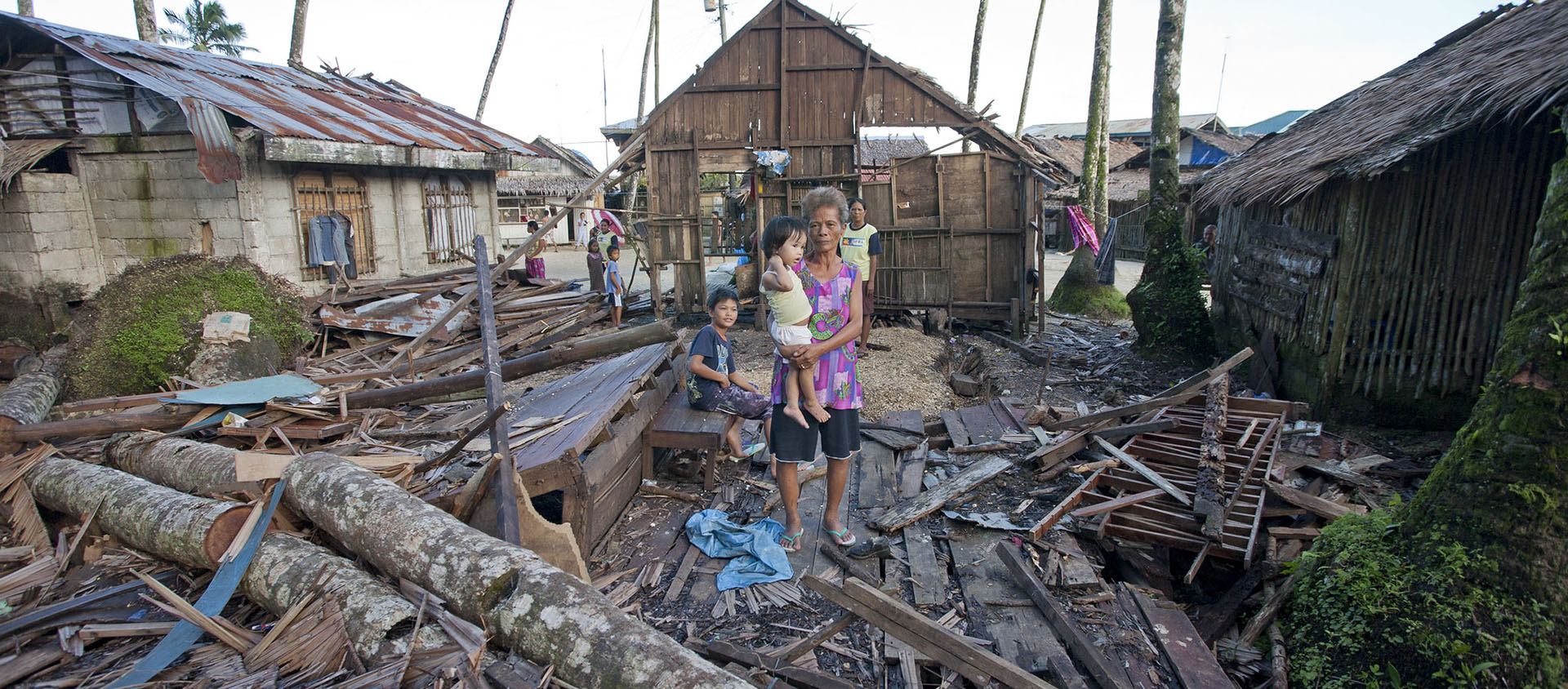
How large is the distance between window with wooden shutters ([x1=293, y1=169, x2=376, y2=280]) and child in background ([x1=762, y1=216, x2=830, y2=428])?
32.2 ft

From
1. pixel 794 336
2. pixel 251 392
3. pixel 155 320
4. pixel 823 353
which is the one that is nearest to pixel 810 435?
pixel 823 353

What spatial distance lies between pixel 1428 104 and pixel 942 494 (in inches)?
194

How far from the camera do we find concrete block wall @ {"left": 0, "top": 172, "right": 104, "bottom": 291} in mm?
9836

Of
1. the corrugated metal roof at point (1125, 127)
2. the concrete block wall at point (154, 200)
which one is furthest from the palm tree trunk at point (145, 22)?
the corrugated metal roof at point (1125, 127)

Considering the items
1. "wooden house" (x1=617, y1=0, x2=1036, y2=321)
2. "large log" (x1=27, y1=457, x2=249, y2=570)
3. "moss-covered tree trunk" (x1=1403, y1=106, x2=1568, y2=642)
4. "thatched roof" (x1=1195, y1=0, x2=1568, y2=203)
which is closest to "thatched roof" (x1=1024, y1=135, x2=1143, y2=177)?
"wooden house" (x1=617, y1=0, x2=1036, y2=321)

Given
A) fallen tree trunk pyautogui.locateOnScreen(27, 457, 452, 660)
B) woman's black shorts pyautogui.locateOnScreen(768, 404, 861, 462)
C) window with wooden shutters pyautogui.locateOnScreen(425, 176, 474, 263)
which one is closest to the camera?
fallen tree trunk pyautogui.locateOnScreen(27, 457, 452, 660)

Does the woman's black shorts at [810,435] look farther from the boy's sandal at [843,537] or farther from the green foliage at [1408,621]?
the green foliage at [1408,621]

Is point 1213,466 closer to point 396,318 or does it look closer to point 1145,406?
point 1145,406

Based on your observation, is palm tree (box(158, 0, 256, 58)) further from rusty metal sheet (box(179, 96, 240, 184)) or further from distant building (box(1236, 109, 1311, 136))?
distant building (box(1236, 109, 1311, 136))

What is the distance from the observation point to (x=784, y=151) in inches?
456

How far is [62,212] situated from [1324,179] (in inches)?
582

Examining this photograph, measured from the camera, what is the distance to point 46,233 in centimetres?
1010

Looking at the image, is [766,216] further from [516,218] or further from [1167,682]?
[516,218]

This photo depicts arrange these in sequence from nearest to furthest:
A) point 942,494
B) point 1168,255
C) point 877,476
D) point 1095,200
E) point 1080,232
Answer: point 942,494
point 877,476
point 1168,255
point 1080,232
point 1095,200
